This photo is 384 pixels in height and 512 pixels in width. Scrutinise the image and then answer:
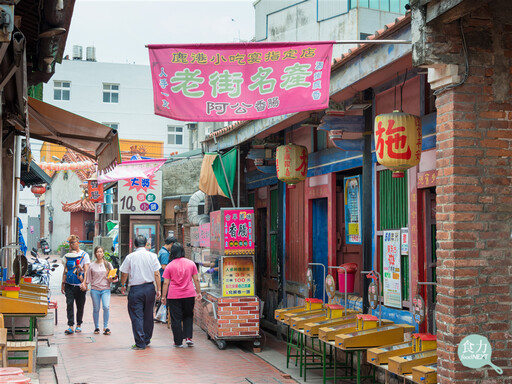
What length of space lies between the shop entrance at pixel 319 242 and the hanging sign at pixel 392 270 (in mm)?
2663

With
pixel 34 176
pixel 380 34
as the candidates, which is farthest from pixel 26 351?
pixel 34 176

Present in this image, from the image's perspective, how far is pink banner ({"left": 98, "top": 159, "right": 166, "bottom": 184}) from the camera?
57.3 ft

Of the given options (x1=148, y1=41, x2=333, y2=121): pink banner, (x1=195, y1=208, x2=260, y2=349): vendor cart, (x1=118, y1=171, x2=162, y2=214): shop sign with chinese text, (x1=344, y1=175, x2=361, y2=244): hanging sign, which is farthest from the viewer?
(x1=118, y1=171, x2=162, y2=214): shop sign with chinese text

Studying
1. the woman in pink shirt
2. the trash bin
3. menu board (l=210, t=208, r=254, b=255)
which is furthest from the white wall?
the trash bin

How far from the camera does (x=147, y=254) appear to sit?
11.4 m

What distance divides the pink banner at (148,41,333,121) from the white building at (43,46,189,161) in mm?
38242

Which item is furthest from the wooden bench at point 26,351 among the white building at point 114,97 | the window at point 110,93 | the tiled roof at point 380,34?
the window at point 110,93

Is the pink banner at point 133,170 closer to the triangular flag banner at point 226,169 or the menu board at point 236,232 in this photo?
the triangular flag banner at point 226,169

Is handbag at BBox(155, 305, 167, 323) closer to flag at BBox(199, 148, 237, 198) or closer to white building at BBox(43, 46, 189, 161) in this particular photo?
flag at BBox(199, 148, 237, 198)

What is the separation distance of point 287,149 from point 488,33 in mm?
5713

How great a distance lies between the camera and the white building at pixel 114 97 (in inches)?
1751

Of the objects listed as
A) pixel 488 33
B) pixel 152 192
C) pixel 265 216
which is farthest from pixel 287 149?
pixel 152 192

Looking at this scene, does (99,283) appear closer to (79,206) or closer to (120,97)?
(79,206)

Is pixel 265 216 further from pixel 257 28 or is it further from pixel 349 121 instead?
pixel 257 28
